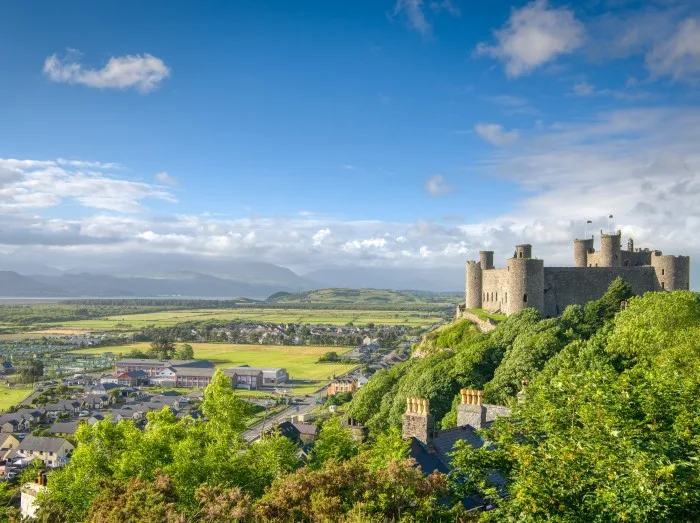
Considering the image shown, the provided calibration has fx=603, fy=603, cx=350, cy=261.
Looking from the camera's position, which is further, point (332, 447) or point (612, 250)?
point (612, 250)

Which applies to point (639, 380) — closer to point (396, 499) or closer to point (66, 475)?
point (396, 499)

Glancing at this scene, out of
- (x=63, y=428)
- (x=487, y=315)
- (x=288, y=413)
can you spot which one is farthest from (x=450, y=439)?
(x=63, y=428)

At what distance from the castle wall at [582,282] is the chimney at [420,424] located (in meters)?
27.1

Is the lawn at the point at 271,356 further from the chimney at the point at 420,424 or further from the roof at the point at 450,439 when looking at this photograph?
the chimney at the point at 420,424

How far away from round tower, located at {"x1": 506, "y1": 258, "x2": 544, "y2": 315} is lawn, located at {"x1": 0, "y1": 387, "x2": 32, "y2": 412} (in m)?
64.5

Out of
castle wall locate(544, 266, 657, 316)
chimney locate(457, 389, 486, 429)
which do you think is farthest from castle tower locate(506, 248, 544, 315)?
chimney locate(457, 389, 486, 429)

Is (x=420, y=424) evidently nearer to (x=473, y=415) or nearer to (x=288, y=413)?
(x=473, y=415)

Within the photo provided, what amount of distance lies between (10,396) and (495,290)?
2771 inches

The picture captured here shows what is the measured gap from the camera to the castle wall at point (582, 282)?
44750mm

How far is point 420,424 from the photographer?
21359 millimetres

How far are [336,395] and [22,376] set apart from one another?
176 feet

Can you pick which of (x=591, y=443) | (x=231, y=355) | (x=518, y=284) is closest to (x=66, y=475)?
(x=591, y=443)

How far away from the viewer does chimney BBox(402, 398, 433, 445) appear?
21.2m

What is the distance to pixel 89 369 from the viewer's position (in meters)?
112
